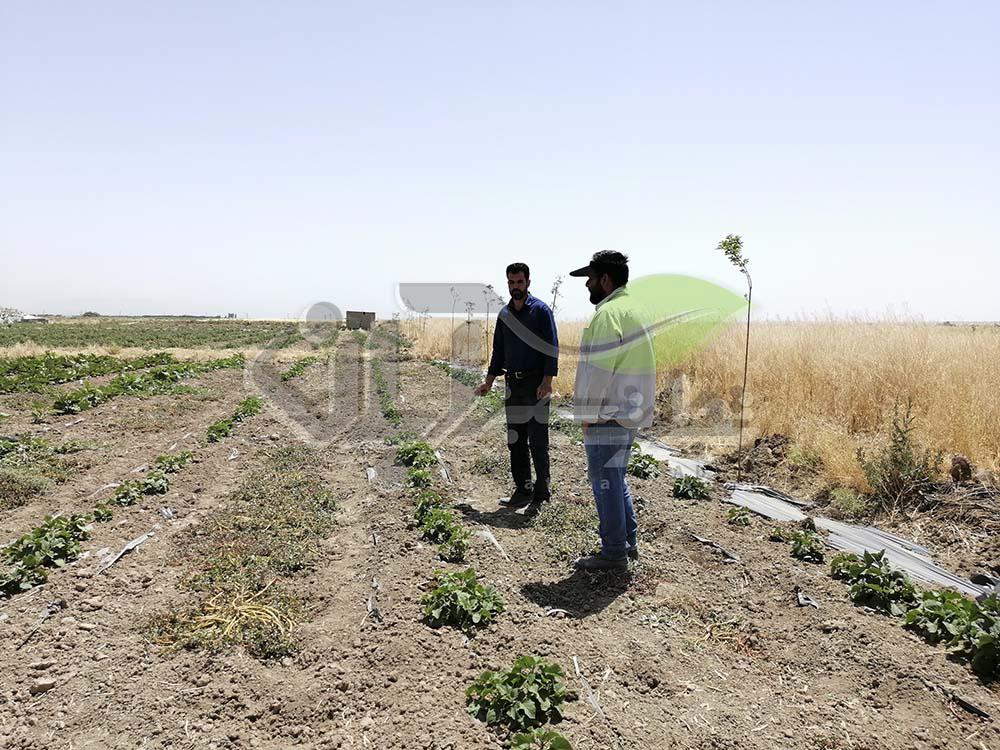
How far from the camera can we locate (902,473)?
20.2 ft

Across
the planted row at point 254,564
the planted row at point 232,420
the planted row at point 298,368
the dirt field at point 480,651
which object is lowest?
the dirt field at point 480,651

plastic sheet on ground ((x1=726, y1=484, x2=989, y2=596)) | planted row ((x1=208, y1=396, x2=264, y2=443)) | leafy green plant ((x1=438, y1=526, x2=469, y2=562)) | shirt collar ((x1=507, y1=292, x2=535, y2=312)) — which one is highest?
shirt collar ((x1=507, y1=292, x2=535, y2=312))

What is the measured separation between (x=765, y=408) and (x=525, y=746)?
8.11m

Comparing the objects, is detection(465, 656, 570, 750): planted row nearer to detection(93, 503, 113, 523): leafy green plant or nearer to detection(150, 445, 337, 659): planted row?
detection(150, 445, 337, 659): planted row

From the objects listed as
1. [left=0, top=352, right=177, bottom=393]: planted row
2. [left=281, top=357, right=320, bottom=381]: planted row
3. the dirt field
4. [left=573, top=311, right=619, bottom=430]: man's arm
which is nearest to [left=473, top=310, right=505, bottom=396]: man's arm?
the dirt field

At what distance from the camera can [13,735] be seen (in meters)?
2.86

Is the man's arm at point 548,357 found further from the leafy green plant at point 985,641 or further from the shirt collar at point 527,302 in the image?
the leafy green plant at point 985,641

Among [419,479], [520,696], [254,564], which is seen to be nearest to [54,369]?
[419,479]

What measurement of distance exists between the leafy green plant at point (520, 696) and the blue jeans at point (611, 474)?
1.37 m

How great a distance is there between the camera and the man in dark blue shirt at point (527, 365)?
5.67 meters

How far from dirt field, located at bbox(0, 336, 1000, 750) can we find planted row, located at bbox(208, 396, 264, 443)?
2.66 metres

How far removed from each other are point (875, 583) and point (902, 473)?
8.35 feet

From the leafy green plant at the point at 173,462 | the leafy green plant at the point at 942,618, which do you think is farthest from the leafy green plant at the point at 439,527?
the leafy green plant at the point at 173,462

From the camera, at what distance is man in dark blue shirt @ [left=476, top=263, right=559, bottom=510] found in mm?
5672
